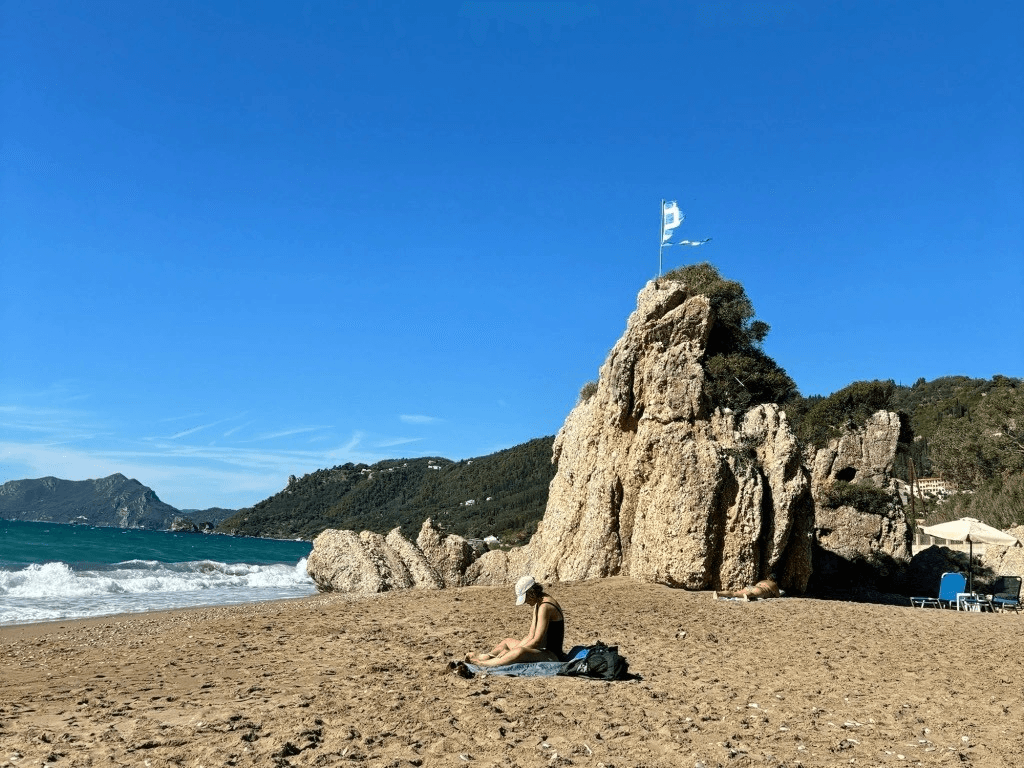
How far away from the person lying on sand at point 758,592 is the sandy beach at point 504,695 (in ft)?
5.86

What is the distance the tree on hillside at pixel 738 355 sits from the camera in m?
20.7

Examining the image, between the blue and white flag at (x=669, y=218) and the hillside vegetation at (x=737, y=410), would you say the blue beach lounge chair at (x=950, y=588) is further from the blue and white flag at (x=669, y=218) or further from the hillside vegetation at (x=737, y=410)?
the blue and white flag at (x=669, y=218)

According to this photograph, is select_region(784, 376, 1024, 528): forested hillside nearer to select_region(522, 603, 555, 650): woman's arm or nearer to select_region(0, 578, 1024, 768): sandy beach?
select_region(0, 578, 1024, 768): sandy beach

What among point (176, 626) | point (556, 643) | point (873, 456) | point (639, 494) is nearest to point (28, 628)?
point (176, 626)

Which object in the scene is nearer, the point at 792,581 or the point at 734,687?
the point at 734,687

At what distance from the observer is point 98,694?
23.9ft

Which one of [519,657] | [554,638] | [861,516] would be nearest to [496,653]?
[519,657]

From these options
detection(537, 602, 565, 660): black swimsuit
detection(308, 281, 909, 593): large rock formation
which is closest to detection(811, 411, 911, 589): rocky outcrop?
detection(308, 281, 909, 593): large rock formation

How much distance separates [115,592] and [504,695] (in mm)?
20685

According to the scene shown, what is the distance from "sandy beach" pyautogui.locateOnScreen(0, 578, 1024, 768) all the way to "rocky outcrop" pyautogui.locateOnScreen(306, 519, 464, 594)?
24.3 ft

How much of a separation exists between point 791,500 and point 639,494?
322cm

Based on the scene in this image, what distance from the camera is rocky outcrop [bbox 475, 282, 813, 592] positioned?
50.3 ft

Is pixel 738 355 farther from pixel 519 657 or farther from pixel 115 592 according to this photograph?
pixel 115 592

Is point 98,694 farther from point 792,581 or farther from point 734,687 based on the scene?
point 792,581
